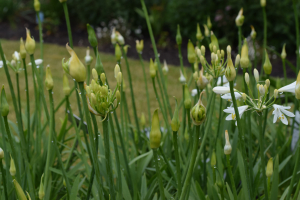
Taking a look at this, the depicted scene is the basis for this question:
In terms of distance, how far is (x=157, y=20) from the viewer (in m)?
7.26

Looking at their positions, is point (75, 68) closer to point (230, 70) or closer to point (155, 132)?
point (155, 132)

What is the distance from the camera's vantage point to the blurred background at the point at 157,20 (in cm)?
594

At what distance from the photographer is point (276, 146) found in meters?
2.08

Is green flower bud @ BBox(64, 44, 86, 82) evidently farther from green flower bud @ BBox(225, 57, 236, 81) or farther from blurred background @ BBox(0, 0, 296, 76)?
blurred background @ BBox(0, 0, 296, 76)

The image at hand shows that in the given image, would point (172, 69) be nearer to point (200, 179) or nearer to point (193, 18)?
point (193, 18)

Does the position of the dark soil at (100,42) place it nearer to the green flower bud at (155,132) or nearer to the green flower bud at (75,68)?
the green flower bud at (155,132)

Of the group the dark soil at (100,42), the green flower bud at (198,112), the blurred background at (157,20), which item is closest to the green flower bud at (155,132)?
the green flower bud at (198,112)

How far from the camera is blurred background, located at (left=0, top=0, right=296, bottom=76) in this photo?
19.5ft

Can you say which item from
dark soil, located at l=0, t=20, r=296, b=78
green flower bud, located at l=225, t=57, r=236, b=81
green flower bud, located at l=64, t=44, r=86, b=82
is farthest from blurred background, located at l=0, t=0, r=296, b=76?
green flower bud, located at l=64, t=44, r=86, b=82

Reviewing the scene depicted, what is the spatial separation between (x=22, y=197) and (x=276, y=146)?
169 cm

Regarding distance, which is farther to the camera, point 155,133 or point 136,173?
point 136,173

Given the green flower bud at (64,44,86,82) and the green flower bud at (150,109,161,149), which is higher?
the green flower bud at (64,44,86,82)

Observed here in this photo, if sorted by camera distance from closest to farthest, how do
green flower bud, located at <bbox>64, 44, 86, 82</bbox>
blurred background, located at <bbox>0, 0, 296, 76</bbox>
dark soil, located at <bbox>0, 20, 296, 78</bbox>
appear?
green flower bud, located at <bbox>64, 44, 86, 82</bbox>, blurred background, located at <bbox>0, 0, 296, 76</bbox>, dark soil, located at <bbox>0, 20, 296, 78</bbox>

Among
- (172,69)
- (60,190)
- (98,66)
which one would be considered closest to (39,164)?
(60,190)
